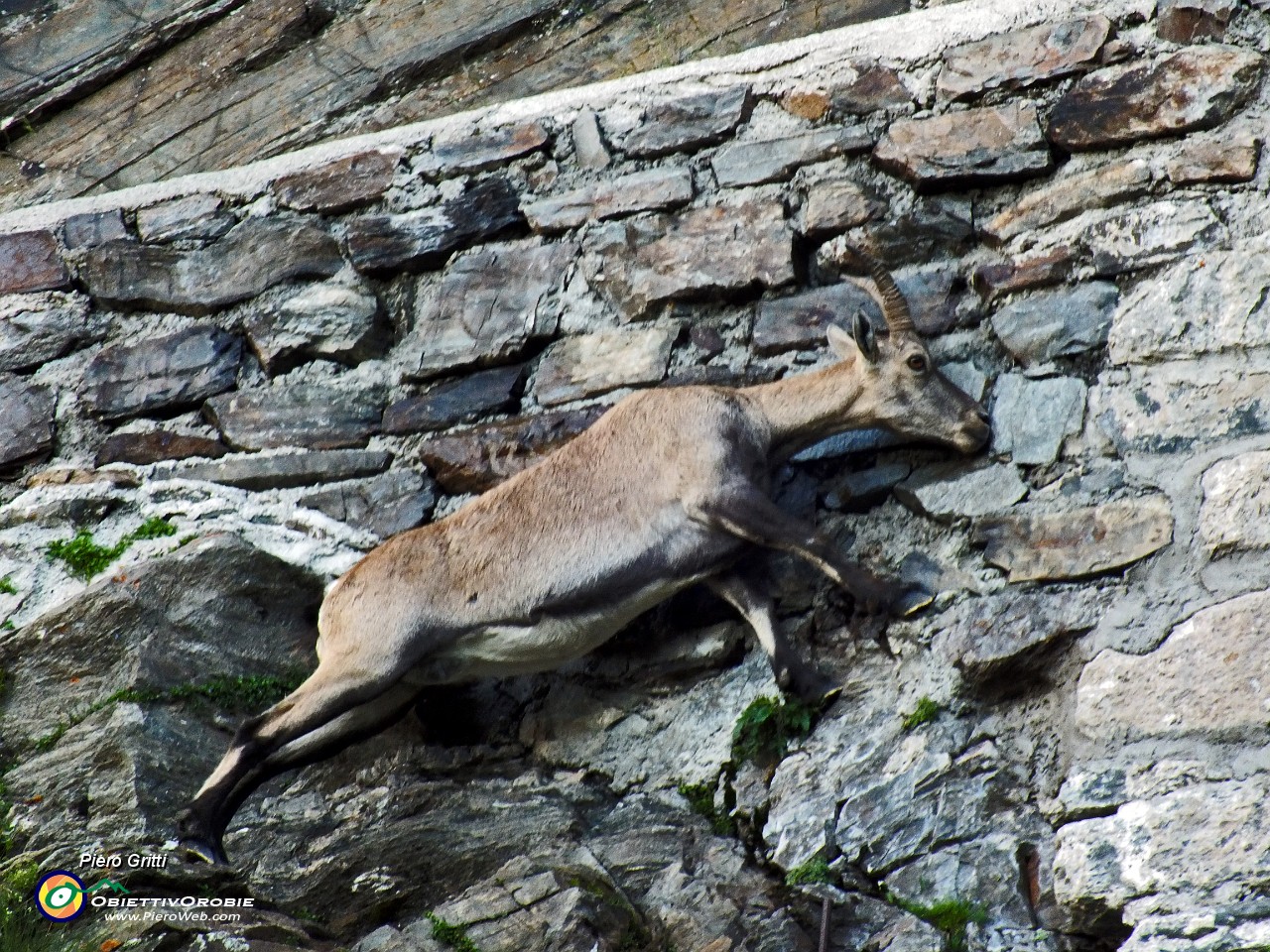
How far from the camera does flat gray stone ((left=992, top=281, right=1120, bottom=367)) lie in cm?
585

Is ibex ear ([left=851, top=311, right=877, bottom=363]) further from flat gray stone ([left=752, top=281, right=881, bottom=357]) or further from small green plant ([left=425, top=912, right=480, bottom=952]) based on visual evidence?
small green plant ([left=425, top=912, right=480, bottom=952])

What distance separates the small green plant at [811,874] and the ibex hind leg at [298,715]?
1.65 metres

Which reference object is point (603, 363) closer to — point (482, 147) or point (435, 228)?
point (435, 228)

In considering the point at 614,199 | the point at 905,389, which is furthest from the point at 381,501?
the point at 905,389

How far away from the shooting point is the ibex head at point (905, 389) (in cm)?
577

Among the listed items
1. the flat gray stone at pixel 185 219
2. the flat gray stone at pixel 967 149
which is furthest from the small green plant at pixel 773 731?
the flat gray stone at pixel 185 219

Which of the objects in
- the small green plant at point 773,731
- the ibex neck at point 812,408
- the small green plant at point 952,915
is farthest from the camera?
the ibex neck at point 812,408

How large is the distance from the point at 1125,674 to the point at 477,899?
2335 millimetres

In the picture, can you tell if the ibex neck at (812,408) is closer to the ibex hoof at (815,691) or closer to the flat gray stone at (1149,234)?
the ibex hoof at (815,691)

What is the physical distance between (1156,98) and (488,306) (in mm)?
Result: 3034

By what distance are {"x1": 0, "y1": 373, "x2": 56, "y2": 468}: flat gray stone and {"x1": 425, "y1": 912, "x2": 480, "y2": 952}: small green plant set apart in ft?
10.5

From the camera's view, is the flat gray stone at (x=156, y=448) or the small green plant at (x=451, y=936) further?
the flat gray stone at (x=156, y=448)

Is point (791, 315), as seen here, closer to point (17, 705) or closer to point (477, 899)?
point (477, 899)

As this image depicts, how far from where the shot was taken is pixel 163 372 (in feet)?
22.4
